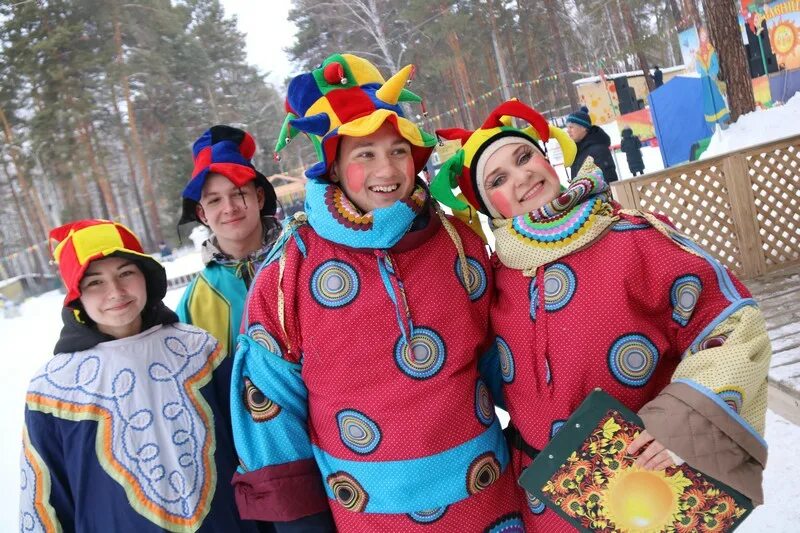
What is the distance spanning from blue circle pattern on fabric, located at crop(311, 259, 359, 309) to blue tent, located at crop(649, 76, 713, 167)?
9.65 m

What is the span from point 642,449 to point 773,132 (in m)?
6.95

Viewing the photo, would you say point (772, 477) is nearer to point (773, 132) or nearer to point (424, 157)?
point (424, 157)

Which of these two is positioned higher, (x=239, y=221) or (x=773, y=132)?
(x=239, y=221)

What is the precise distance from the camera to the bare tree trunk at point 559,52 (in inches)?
591

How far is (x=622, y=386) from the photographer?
135cm

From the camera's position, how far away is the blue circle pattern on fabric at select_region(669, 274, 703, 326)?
1.30 m

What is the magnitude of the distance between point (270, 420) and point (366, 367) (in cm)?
27

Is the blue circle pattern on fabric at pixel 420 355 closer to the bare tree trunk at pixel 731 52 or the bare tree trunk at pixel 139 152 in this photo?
the bare tree trunk at pixel 731 52

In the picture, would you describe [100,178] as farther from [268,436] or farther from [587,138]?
[268,436]

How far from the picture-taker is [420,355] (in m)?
1.41

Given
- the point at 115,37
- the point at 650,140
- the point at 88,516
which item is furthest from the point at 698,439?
the point at 115,37

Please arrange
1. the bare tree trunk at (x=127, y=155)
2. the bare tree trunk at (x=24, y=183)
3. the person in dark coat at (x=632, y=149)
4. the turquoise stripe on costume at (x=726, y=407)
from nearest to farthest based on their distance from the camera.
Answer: the turquoise stripe on costume at (x=726, y=407) → the person in dark coat at (x=632, y=149) → the bare tree trunk at (x=24, y=183) → the bare tree trunk at (x=127, y=155)

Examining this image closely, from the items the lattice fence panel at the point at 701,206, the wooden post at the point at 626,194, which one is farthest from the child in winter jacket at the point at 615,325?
the lattice fence panel at the point at 701,206

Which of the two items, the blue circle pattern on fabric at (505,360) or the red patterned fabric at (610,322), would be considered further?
the blue circle pattern on fabric at (505,360)
